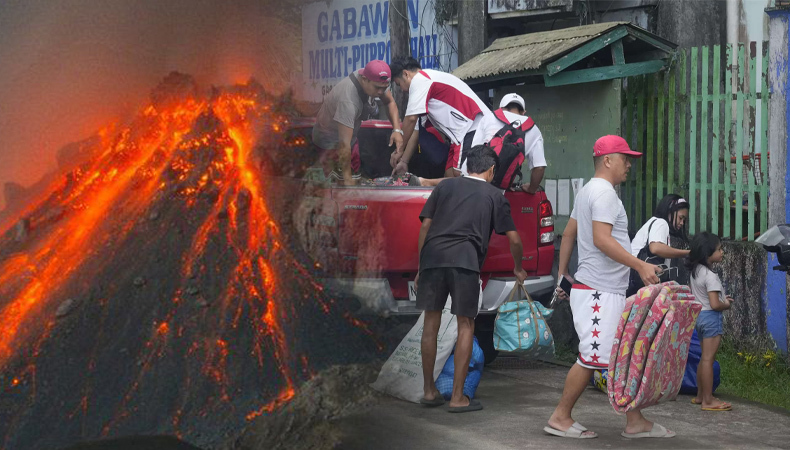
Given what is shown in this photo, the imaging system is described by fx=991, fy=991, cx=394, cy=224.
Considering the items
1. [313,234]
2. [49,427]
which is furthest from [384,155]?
[49,427]

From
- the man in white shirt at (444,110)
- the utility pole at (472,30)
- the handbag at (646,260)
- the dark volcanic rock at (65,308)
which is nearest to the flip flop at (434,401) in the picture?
the handbag at (646,260)

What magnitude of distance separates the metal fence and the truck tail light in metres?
1.72

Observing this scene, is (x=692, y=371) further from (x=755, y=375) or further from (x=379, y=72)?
(x=379, y=72)

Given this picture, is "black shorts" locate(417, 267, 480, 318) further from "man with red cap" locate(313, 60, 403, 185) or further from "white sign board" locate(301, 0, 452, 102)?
"white sign board" locate(301, 0, 452, 102)

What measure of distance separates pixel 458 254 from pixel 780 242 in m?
2.00

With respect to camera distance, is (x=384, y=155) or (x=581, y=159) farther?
(x=581, y=159)

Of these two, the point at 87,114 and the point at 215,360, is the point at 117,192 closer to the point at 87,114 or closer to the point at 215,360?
the point at 87,114

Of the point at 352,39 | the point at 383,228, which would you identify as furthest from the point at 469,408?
the point at 352,39

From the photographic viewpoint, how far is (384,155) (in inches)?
351

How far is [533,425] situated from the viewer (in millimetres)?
6199

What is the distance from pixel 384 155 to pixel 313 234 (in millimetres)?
1130

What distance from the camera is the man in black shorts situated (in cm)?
657

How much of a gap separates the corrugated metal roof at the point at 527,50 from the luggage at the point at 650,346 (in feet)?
14.7

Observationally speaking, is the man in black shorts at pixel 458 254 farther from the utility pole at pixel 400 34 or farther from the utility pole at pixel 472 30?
the utility pole at pixel 472 30
